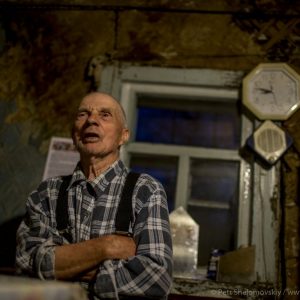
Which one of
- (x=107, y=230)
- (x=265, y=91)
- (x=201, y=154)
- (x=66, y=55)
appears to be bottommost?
(x=107, y=230)

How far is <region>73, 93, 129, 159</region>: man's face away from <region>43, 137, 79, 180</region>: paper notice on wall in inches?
25.8

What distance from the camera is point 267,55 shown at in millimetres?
2348

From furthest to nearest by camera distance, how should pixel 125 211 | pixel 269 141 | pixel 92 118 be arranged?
1. pixel 269 141
2. pixel 92 118
3. pixel 125 211

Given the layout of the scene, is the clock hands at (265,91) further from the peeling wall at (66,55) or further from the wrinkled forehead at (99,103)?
the wrinkled forehead at (99,103)

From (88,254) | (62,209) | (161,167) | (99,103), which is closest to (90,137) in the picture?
(99,103)

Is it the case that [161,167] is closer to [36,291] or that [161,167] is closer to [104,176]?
[104,176]

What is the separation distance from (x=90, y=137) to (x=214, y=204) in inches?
49.3

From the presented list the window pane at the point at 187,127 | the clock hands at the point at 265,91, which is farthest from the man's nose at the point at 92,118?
the window pane at the point at 187,127

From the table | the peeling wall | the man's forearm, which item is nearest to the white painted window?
the peeling wall

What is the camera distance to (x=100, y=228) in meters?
1.35

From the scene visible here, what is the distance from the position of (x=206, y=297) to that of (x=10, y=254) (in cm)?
Answer: 125

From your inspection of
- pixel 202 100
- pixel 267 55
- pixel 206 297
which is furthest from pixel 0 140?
pixel 267 55

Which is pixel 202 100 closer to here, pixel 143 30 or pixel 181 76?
pixel 181 76

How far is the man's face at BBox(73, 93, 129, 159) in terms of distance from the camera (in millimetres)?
1539
